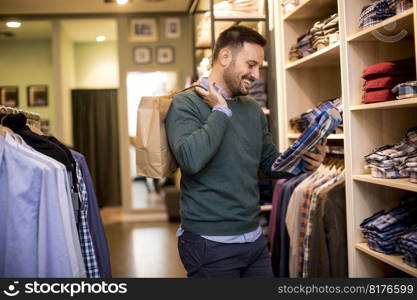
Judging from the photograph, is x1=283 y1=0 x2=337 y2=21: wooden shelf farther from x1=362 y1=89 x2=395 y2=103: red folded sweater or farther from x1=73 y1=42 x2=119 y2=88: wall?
x1=73 y1=42 x2=119 y2=88: wall

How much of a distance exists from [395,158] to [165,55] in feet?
17.3

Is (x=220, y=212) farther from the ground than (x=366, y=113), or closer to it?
closer to it

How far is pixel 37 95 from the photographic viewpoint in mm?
8000

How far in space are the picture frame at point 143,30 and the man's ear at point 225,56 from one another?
17.4 ft

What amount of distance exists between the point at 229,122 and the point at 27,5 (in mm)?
5261

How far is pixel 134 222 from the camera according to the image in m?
7.17

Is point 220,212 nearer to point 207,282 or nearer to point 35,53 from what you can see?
point 207,282

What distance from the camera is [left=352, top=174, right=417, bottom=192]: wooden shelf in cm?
193

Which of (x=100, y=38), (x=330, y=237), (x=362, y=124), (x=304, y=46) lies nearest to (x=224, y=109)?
(x=362, y=124)

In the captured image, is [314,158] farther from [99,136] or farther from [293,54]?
[99,136]

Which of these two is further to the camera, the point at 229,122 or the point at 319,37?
the point at 319,37

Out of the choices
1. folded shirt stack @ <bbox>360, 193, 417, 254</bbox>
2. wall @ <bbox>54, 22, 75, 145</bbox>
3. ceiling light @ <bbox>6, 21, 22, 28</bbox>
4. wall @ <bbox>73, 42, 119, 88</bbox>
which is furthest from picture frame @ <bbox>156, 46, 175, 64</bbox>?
folded shirt stack @ <bbox>360, 193, 417, 254</bbox>

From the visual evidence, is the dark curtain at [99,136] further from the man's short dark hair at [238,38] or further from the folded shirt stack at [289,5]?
the man's short dark hair at [238,38]

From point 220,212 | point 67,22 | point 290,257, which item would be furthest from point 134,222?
point 220,212
